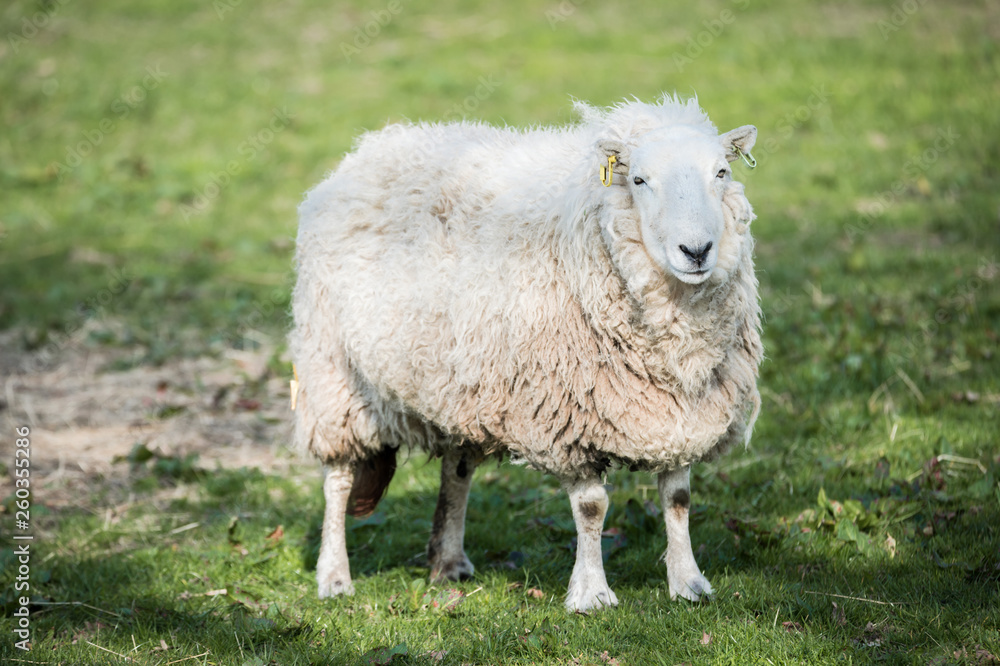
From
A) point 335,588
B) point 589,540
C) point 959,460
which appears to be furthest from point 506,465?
point 959,460

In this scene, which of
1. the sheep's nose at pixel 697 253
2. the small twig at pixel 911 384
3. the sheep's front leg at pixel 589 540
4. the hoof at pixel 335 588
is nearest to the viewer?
the sheep's nose at pixel 697 253

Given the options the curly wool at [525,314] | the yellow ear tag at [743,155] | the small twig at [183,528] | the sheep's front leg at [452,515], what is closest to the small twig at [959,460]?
the curly wool at [525,314]

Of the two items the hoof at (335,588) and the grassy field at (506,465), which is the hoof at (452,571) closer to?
the grassy field at (506,465)

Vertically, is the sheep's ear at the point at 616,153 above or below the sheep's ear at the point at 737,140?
below

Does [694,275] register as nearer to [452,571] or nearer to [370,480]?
[452,571]

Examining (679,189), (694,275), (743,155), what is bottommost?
(694,275)

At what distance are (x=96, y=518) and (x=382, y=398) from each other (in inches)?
77.2

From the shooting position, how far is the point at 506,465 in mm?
5492

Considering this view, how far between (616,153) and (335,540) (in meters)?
2.19

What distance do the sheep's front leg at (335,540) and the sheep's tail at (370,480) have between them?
2.4 inches

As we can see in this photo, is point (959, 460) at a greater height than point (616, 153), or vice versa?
point (616, 153)

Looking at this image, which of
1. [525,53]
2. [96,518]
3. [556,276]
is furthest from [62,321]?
[525,53]

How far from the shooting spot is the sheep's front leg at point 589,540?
12.4 feet

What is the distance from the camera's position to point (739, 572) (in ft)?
12.8
